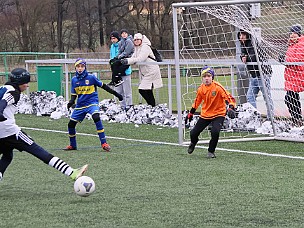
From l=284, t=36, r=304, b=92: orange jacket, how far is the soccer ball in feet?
20.3

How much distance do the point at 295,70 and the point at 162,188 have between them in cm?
563

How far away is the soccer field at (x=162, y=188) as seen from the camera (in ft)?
21.8

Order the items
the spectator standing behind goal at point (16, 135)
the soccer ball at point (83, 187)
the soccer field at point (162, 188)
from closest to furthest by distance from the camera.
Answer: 1. the soccer field at point (162, 188)
2. the soccer ball at point (83, 187)
3. the spectator standing behind goal at point (16, 135)

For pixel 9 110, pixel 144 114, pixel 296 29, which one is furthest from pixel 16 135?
pixel 144 114

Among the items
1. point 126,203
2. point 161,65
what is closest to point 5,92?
point 126,203

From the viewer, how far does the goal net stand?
1244 centimetres

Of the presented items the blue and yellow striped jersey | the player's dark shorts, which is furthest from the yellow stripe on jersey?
the player's dark shorts

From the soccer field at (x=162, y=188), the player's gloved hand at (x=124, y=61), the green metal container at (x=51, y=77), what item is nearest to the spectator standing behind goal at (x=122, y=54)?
the player's gloved hand at (x=124, y=61)

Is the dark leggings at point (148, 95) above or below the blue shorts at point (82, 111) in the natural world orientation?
below

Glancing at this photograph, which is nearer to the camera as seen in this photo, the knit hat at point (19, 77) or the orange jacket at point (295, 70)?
the knit hat at point (19, 77)

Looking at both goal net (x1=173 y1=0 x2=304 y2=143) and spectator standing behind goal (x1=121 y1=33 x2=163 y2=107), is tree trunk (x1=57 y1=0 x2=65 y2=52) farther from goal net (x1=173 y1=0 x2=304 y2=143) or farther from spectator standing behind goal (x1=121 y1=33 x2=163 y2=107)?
goal net (x1=173 y1=0 x2=304 y2=143)

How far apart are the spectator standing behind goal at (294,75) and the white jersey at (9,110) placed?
606 cm

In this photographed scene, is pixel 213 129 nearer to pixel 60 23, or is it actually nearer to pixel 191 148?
pixel 191 148

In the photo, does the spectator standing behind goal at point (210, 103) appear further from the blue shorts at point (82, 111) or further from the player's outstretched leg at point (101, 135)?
the blue shorts at point (82, 111)
